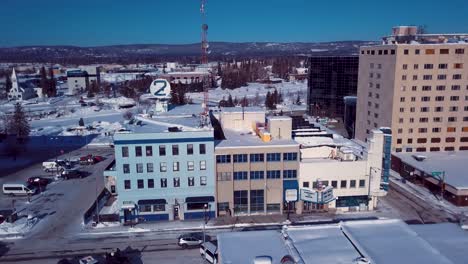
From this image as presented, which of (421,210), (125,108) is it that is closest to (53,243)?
(421,210)

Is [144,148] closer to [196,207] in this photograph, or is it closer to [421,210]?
[196,207]

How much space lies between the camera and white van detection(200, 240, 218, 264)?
31.8m

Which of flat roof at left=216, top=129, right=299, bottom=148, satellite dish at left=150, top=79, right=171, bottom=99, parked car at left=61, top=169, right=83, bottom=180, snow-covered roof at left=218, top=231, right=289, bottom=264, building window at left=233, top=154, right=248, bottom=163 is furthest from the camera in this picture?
parked car at left=61, top=169, right=83, bottom=180

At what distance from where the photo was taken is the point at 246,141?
1711 inches

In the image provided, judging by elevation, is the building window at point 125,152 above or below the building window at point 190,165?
above

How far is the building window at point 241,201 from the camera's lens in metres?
41.5

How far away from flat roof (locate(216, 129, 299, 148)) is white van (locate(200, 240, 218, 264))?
→ 1096cm

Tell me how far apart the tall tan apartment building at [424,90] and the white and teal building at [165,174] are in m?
35.1

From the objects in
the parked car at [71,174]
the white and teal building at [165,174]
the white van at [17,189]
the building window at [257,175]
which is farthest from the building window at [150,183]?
the parked car at [71,174]

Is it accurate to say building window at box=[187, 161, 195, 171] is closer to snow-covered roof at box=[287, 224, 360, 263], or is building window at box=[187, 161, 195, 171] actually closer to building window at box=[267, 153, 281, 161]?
building window at box=[267, 153, 281, 161]

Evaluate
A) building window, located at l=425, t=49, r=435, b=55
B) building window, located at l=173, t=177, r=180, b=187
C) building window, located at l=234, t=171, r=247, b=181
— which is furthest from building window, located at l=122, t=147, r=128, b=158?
building window, located at l=425, t=49, r=435, b=55

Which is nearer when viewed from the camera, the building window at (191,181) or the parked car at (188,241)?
the parked car at (188,241)

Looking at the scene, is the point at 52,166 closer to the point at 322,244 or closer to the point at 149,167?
the point at 149,167

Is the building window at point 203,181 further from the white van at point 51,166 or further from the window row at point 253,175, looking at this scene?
the white van at point 51,166
